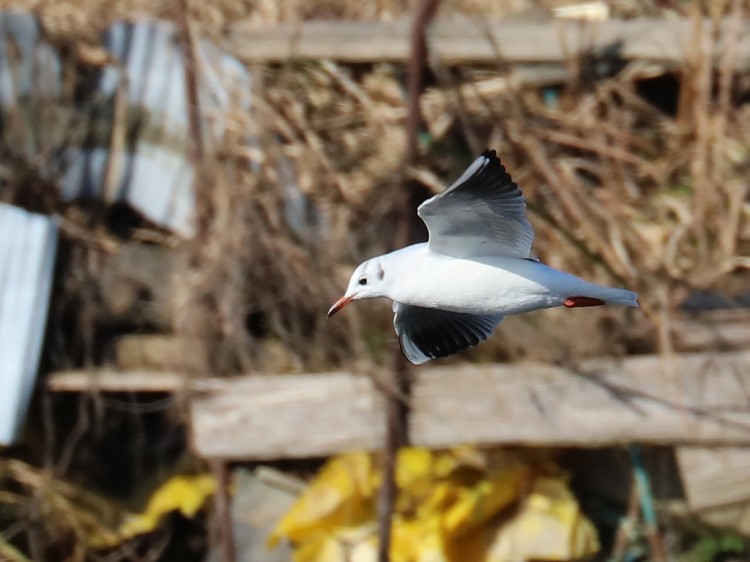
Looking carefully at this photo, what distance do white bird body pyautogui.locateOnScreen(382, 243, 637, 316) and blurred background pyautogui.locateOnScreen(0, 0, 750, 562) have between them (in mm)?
1393

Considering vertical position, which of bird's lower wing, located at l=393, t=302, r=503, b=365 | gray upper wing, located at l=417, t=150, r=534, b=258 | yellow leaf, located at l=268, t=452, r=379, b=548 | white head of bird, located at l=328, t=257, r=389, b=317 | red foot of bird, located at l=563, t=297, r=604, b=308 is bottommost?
yellow leaf, located at l=268, t=452, r=379, b=548

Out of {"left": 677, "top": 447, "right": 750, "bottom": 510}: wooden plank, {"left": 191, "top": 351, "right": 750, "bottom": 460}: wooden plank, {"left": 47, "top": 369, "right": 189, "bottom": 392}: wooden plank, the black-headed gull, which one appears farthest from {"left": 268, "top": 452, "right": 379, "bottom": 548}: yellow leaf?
the black-headed gull

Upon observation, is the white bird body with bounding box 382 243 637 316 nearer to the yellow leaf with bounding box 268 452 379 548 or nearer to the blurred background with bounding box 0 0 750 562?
the blurred background with bounding box 0 0 750 562

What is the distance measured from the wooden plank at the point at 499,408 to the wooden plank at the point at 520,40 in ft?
2.64

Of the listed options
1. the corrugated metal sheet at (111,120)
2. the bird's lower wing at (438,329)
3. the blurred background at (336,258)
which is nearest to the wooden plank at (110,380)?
the blurred background at (336,258)

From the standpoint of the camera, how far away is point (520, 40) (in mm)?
3547

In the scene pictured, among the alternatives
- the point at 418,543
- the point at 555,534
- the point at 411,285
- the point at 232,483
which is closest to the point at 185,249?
the point at 232,483

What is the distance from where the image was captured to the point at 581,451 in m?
3.63

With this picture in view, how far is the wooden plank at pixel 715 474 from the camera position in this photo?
11.0 ft

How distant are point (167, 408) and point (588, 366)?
1235mm

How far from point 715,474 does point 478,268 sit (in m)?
1.66

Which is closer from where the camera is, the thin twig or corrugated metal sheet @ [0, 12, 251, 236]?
the thin twig

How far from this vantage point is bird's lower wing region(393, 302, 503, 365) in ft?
7.19

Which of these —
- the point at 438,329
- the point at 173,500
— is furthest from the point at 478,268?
the point at 173,500
